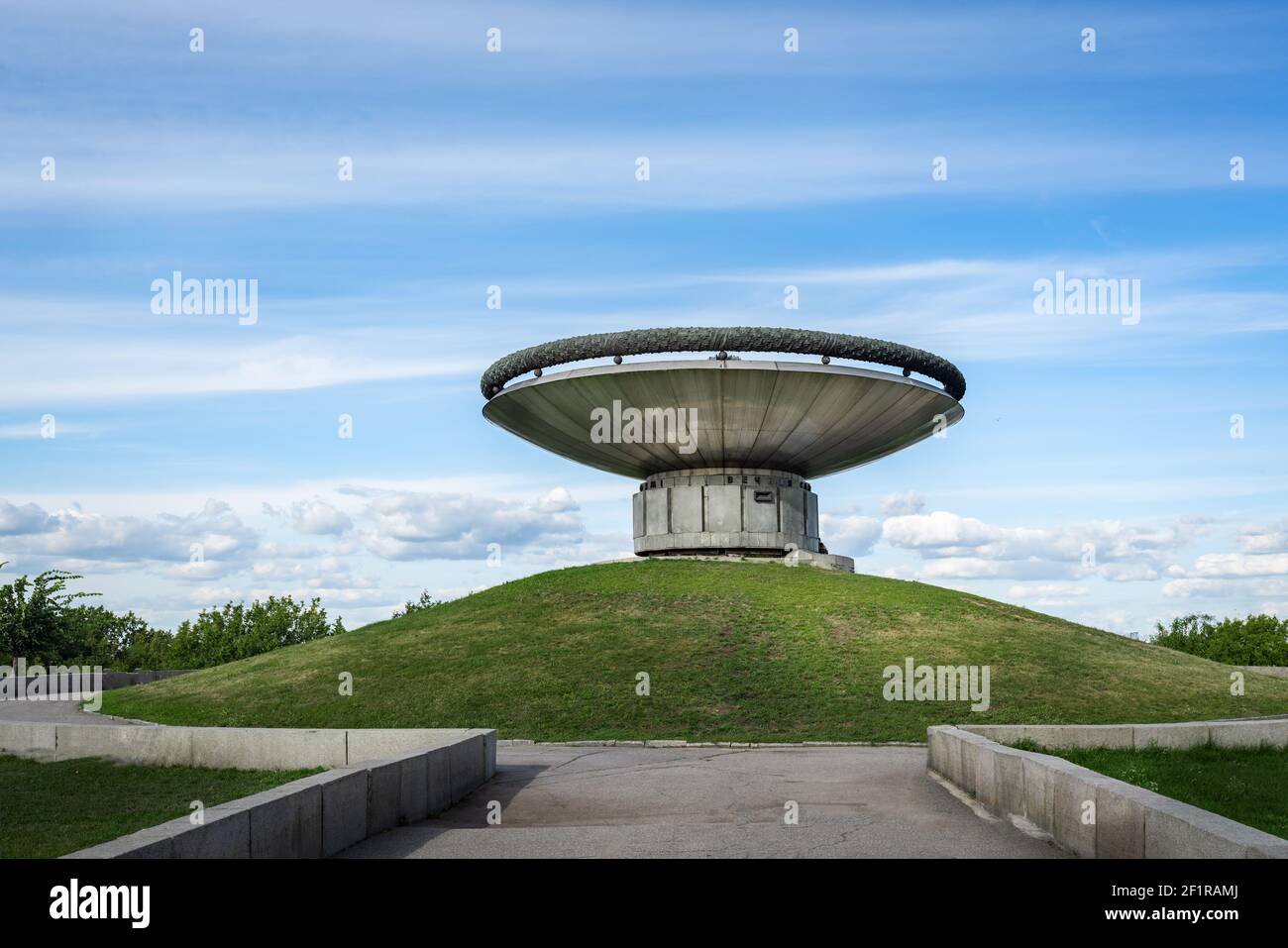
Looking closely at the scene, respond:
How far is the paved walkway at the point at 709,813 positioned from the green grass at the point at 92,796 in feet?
8.84

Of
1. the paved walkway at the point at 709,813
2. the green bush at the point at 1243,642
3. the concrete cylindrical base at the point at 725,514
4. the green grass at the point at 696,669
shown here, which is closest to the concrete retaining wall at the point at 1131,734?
the paved walkway at the point at 709,813

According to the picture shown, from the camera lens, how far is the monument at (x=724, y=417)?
37562 millimetres

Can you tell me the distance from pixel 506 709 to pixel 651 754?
599 cm

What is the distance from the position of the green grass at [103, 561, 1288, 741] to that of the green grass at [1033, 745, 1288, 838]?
7498mm

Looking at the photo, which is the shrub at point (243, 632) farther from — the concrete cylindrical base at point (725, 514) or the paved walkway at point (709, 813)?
the paved walkway at point (709, 813)

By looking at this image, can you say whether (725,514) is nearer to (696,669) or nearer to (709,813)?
(696,669)

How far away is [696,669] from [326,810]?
1870 centimetres

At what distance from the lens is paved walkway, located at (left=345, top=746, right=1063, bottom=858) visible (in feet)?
31.6

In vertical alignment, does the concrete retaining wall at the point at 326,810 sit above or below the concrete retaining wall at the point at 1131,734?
above

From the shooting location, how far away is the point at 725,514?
139ft

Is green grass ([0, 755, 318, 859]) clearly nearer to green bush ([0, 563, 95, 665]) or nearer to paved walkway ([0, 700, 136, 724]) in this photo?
paved walkway ([0, 700, 136, 724])

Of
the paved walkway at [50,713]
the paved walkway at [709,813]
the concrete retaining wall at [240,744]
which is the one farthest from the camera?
the paved walkway at [50,713]
